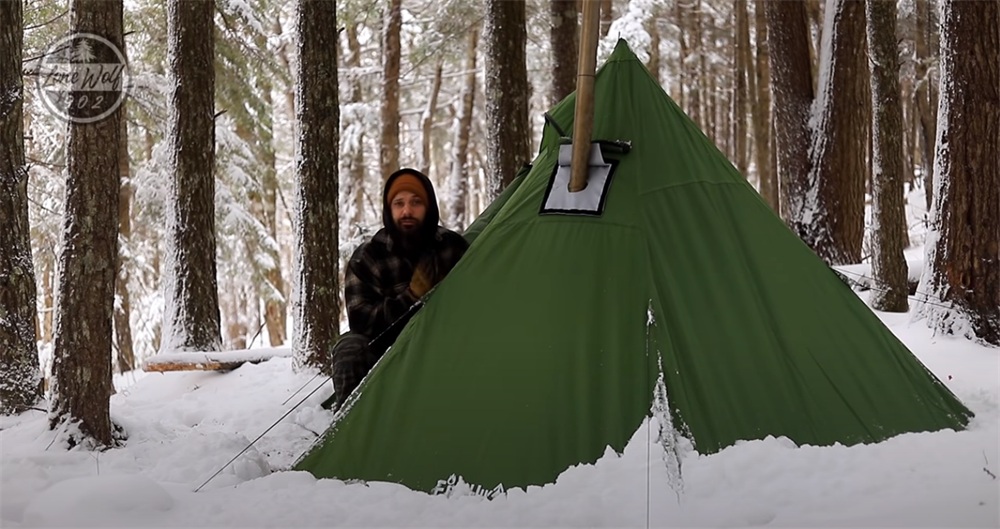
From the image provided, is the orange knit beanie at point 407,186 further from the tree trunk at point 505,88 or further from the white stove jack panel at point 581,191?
the tree trunk at point 505,88

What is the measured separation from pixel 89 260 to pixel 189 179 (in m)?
3.64

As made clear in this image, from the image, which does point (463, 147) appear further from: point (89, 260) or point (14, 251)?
point (89, 260)

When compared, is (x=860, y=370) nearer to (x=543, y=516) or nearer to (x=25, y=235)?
(x=543, y=516)

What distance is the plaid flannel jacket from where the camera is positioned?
468 cm

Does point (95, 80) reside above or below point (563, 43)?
below

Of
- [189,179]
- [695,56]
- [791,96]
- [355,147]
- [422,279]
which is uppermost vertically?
[695,56]

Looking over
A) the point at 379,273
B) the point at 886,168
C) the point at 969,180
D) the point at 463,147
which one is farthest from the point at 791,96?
the point at 463,147

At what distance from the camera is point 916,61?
50.3ft

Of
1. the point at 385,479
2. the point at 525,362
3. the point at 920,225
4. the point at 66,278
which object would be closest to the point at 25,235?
the point at 66,278

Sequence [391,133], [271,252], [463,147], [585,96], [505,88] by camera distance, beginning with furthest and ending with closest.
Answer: [463,147]
[391,133]
[271,252]
[505,88]
[585,96]

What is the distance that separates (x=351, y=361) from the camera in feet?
14.9

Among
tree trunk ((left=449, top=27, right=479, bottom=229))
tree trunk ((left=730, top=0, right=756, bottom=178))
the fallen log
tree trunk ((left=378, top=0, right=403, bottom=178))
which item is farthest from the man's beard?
tree trunk ((left=730, top=0, right=756, bottom=178))

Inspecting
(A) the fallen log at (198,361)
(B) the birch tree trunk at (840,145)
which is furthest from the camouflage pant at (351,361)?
(B) the birch tree trunk at (840,145)

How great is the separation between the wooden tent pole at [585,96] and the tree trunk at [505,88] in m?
3.55
